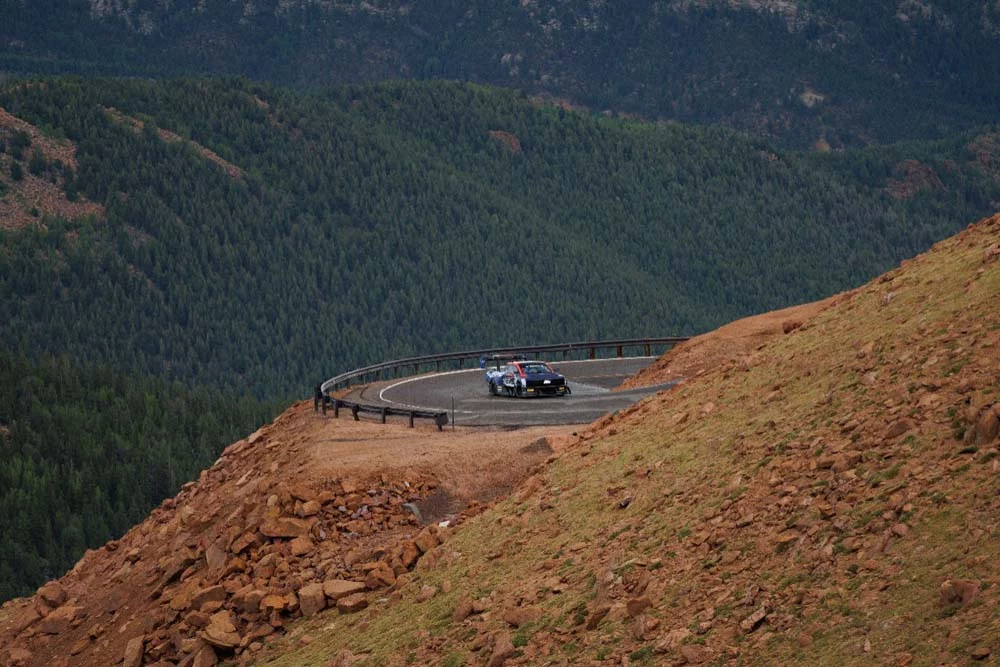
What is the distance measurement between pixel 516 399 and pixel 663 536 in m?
30.6

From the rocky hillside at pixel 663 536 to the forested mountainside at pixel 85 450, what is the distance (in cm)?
9817

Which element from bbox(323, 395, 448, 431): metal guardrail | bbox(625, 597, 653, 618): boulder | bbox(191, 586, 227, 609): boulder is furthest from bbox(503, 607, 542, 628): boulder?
bbox(323, 395, 448, 431): metal guardrail

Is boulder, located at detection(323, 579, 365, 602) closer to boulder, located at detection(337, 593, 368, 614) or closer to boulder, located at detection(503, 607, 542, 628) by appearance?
boulder, located at detection(337, 593, 368, 614)

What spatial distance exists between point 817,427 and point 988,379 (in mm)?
2766

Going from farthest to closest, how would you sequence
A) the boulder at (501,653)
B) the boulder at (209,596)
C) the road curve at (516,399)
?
the road curve at (516,399)
the boulder at (209,596)
the boulder at (501,653)

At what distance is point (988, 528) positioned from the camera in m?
19.4

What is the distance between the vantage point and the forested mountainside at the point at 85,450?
136m

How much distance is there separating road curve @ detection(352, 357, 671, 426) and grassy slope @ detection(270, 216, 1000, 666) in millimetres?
12729

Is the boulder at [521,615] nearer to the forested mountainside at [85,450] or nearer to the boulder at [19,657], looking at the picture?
the boulder at [19,657]

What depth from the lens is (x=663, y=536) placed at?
2386 centimetres

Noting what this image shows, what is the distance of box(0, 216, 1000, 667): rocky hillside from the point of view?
19953 millimetres

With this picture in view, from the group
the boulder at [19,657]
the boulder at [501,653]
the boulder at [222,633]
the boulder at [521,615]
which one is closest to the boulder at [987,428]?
the boulder at [521,615]

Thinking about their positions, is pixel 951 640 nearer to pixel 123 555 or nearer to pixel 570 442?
pixel 570 442

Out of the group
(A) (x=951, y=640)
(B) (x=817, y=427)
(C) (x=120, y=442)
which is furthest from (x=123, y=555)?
(C) (x=120, y=442)
